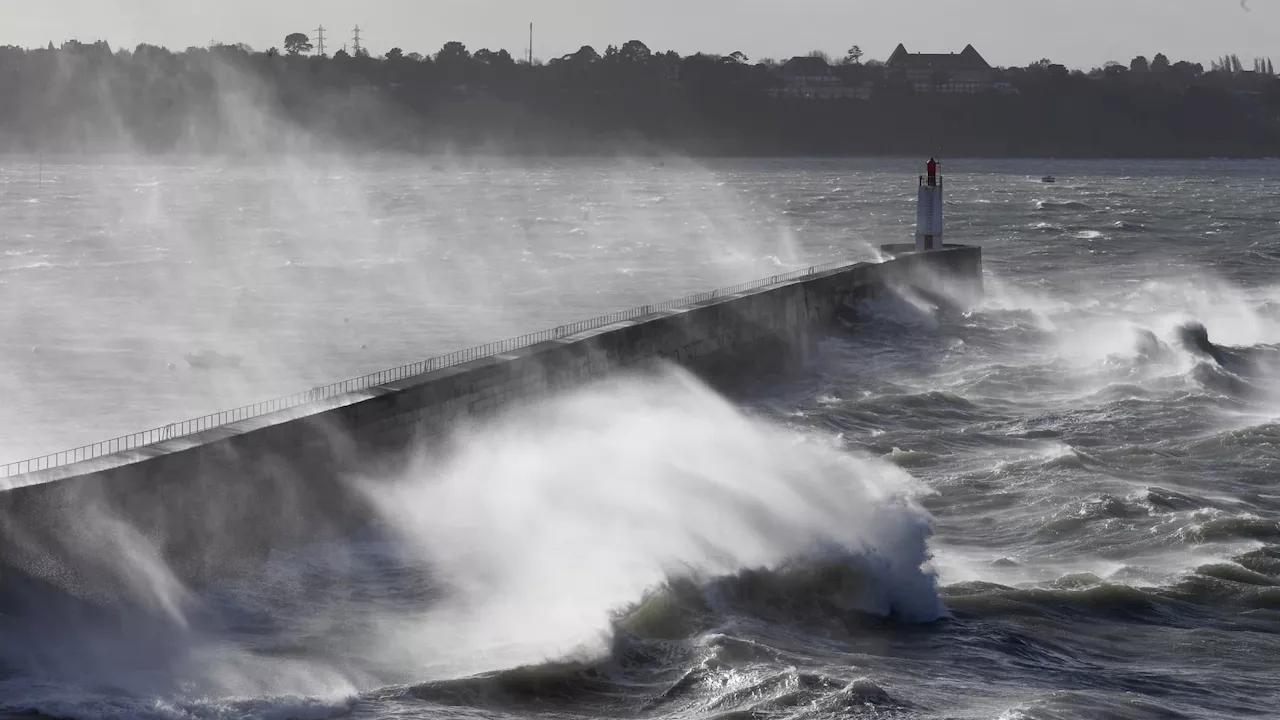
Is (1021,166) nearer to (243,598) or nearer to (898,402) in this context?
(898,402)

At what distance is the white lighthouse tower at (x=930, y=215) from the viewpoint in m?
41.5

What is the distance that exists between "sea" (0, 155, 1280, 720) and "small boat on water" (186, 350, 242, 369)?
32cm

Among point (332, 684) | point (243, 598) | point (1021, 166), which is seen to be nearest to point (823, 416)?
point (243, 598)

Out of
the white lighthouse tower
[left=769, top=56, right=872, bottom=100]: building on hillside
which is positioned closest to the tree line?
[left=769, top=56, right=872, bottom=100]: building on hillside

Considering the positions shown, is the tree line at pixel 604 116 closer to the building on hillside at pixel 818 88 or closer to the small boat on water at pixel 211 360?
the building on hillside at pixel 818 88

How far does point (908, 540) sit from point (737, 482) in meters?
2.79

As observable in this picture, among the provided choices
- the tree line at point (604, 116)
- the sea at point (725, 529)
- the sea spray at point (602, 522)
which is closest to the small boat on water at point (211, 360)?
the sea at point (725, 529)

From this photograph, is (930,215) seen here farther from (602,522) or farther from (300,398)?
(602,522)

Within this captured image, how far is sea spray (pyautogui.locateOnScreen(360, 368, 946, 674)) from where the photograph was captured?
13.3m

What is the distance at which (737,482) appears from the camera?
17422 millimetres

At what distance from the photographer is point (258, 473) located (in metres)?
15.2

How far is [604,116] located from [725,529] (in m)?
164

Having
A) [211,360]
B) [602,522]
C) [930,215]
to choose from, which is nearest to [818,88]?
[930,215]

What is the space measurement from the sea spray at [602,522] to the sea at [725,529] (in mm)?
46
